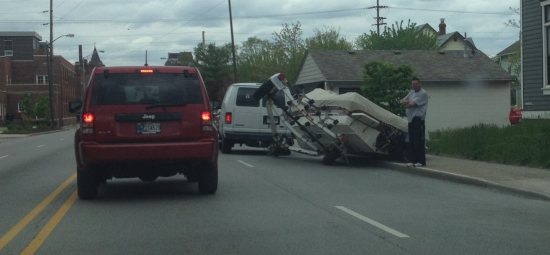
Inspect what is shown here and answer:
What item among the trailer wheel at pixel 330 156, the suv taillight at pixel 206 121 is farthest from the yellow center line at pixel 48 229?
the trailer wheel at pixel 330 156

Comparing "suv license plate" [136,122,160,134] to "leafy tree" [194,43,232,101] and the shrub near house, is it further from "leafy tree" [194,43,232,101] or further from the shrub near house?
"leafy tree" [194,43,232,101]

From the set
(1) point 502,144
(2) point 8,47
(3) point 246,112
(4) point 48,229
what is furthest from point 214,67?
(4) point 48,229

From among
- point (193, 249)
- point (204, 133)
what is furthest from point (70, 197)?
point (193, 249)

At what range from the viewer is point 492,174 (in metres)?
14.0

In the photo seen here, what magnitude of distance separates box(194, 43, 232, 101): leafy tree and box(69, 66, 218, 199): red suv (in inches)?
2477

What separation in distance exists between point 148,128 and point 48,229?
2.44m

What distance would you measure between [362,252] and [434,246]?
2.75 ft

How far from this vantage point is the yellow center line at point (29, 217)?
8180 millimetres

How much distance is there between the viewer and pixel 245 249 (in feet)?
24.7

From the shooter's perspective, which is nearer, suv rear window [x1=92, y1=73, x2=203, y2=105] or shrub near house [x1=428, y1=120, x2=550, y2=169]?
suv rear window [x1=92, y1=73, x2=203, y2=105]

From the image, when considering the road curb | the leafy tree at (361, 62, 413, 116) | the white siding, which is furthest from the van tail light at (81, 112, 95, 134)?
the white siding

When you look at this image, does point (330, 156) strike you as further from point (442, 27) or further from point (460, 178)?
point (442, 27)

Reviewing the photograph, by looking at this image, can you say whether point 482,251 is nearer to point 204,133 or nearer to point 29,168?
point 204,133

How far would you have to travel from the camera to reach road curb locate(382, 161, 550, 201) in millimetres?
11602
